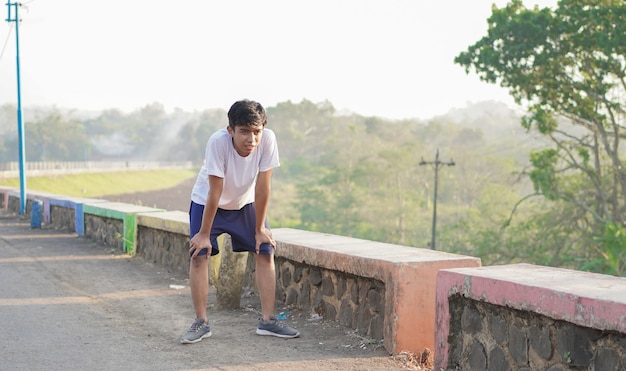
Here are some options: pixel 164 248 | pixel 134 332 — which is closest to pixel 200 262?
pixel 134 332

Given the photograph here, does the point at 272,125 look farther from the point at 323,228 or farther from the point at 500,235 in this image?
the point at 500,235

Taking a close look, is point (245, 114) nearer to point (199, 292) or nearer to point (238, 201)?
point (238, 201)

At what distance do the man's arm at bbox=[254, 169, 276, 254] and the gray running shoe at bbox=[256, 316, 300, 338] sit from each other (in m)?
0.52

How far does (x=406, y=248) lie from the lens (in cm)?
547

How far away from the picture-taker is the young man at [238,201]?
4.71m

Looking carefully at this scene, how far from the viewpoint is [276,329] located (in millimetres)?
5121

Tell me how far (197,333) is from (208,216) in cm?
80

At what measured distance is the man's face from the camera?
15.4 ft

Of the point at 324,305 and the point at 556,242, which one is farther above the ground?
the point at 324,305

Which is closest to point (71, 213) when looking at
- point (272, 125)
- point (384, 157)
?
point (384, 157)

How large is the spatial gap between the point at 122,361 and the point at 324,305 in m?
1.62

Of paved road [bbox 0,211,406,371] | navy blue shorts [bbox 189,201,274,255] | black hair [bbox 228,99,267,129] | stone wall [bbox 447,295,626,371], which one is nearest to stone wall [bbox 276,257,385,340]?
paved road [bbox 0,211,406,371]

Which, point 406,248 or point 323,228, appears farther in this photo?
point 323,228

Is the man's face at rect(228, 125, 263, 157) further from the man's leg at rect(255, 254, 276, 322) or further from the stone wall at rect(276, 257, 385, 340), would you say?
the stone wall at rect(276, 257, 385, 340)
